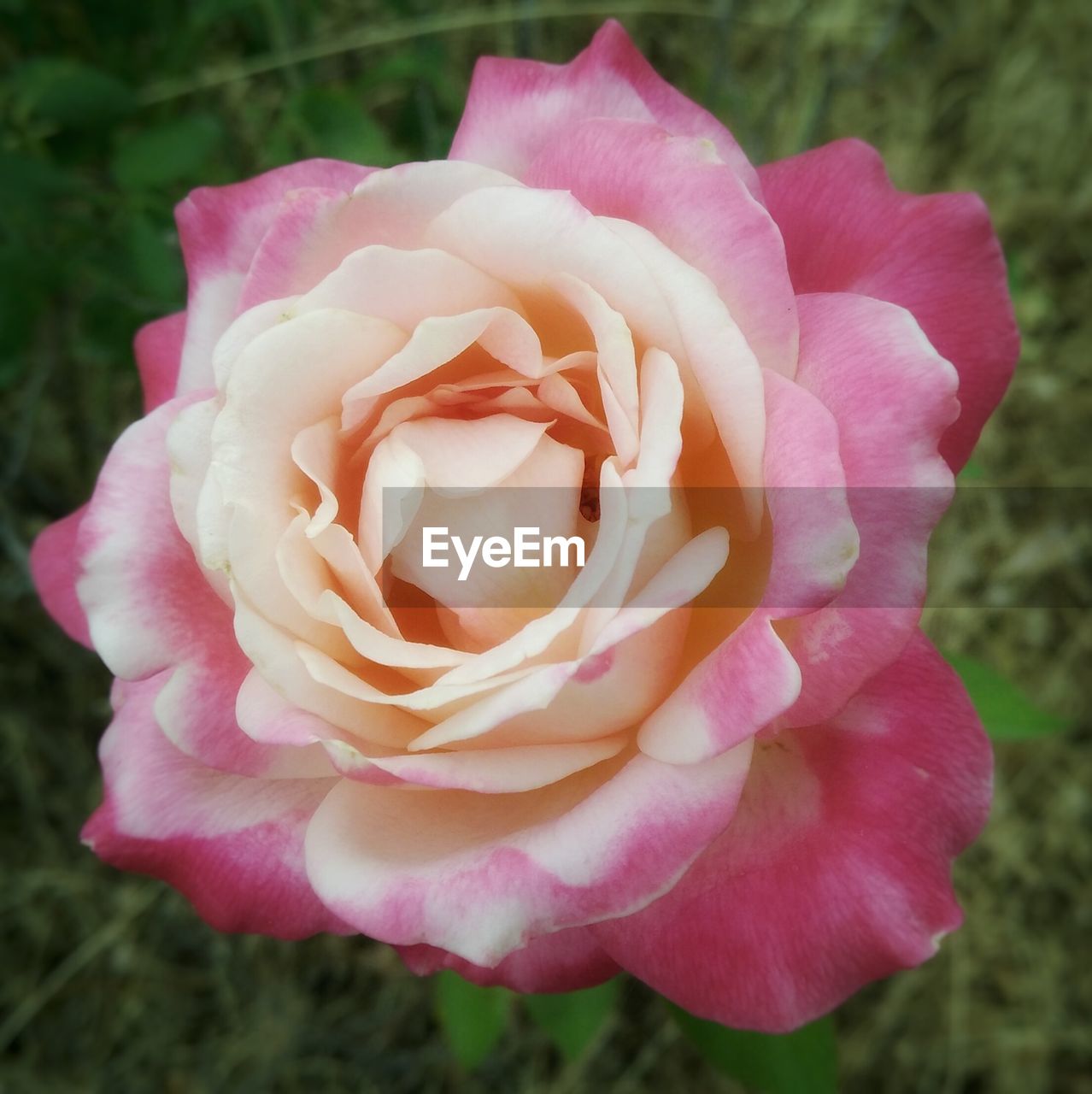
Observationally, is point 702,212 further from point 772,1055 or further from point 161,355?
point 772,1055

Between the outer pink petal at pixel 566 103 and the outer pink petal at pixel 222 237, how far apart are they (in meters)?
0.09

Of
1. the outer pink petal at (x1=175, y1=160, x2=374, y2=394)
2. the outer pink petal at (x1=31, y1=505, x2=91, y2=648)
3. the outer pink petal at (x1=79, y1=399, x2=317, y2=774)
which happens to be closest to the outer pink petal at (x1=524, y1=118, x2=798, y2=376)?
the outer pink petal at (x1=175, y1=160, x2=374, y2=394)

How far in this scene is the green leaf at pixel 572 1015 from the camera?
1.05m

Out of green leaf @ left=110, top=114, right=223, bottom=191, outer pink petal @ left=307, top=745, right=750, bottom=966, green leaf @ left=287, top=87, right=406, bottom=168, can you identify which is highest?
green leaf @ left=287, top=87, right=406, bottom=168

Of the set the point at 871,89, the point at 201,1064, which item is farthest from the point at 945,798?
the point at 871,89

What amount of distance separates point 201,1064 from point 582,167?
59.1 inches

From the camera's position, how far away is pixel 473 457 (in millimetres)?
586

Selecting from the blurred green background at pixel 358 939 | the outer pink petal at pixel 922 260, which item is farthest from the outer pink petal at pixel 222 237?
the blurred green background at pixel 358 939

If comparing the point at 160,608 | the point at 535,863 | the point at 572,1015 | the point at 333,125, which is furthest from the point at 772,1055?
the point at 333,125

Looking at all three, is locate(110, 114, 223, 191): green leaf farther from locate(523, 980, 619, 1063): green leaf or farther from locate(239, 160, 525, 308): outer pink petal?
locate(523, 980, 619, 1063): green leaf

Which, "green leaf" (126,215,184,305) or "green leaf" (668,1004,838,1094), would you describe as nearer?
"green leaf" (668,1004,838,1094)

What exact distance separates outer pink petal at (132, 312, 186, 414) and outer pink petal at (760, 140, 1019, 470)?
0.44 metres

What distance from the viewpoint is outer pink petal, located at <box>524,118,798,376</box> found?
0.55 m

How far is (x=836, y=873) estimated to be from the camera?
56 centimetres
